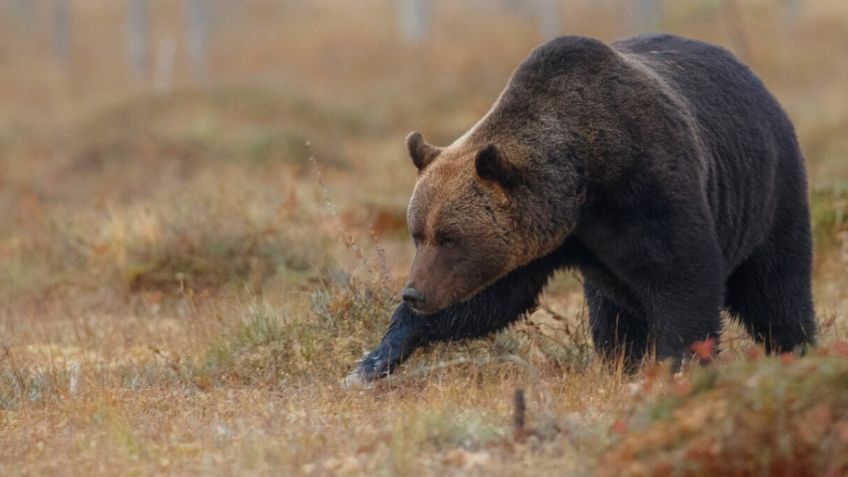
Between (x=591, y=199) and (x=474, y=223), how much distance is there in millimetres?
602

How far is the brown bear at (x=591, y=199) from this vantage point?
6.27 meters

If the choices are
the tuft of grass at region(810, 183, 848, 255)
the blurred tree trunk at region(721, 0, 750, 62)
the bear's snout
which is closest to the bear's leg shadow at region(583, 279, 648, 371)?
the bear's snout

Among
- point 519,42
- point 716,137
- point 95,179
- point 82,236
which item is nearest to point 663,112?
point 716,137

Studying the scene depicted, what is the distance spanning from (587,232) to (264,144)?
15.5 meters

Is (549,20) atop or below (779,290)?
below

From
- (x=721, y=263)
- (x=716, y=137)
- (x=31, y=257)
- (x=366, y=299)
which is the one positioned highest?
(x=716, y=137)

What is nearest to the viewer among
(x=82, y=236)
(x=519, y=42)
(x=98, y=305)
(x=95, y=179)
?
(x=98, y=305)

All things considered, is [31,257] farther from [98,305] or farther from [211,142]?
[211,142]

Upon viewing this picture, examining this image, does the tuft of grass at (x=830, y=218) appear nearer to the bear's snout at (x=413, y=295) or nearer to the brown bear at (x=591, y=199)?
the brown bear at (x=591, y=199)

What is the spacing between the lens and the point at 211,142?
2233 centimetres

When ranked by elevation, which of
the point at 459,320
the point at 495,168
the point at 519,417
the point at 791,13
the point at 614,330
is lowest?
the point at 791,13

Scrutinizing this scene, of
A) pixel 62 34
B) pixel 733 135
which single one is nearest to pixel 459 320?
pixel 733 135

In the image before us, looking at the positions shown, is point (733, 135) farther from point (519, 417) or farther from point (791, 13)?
point (791, 13)

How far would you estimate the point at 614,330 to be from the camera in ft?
24.9
